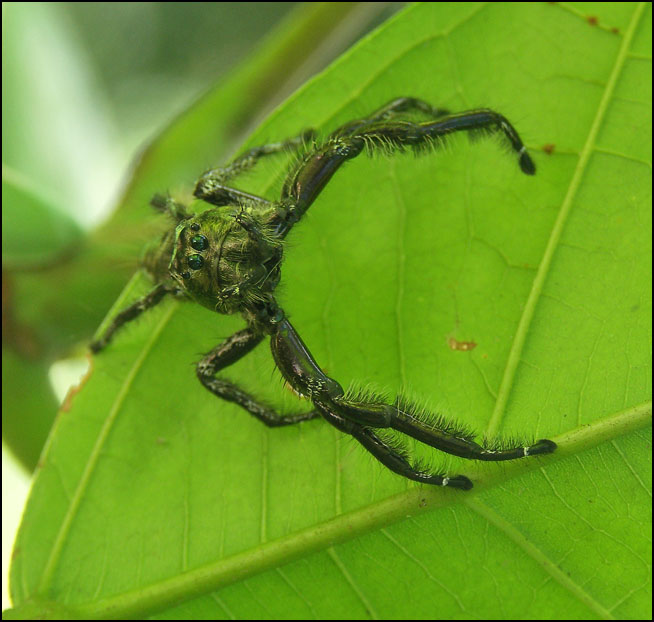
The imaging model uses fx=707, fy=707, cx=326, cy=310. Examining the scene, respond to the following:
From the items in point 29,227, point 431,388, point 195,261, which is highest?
point 29,227

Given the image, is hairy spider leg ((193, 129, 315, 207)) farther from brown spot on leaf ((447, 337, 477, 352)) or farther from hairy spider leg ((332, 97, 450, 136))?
brown spot on leaf ((447, 337, 477, 352))

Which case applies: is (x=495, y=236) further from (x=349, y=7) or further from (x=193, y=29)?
(x=193, y=29)

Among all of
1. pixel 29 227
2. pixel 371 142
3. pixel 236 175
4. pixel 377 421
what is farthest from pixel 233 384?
pixel 29 227

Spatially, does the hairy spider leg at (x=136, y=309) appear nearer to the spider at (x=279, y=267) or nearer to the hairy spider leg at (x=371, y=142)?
the spider at (x=279, y=267)

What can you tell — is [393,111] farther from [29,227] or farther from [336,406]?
[29,227]

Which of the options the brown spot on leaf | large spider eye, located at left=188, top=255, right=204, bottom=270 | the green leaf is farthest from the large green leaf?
the green leaf

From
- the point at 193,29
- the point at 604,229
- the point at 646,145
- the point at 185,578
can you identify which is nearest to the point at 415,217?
the point at 604,229
